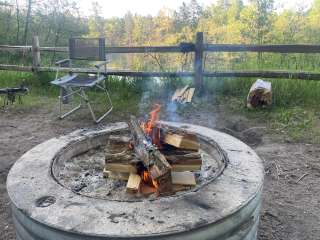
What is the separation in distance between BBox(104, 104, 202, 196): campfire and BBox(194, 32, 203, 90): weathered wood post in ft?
10.9

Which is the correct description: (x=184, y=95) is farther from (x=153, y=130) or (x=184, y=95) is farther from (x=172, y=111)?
(x=153, y=130)

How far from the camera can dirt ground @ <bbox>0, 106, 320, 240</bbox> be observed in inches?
108

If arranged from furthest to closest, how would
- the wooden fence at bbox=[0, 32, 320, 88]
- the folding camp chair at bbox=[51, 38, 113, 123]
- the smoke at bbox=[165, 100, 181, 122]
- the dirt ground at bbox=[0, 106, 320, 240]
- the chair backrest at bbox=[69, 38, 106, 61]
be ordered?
the chair backrest at bbox=[69, 38, 106, 61] → the wooden fence at bbox=[0, 32, 320, 88] → the folding camp chair at bbox=[51, 38, 113, 123] → the smoke at bbox=[165, 100, 181, 122] → the dirt ground at bbox=[0, 106, 320, 240]

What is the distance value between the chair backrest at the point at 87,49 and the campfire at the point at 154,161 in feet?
10.9

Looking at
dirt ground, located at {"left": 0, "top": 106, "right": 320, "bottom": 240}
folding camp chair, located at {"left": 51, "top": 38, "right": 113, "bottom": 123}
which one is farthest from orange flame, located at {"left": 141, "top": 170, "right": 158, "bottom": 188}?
folding camp chair, located at {"left": 51, "top": 38, "right": 113, "bottom": 123}

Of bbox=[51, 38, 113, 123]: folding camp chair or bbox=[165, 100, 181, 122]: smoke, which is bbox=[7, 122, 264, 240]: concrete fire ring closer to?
bbox=[165, 100, 181, 122]: smoke

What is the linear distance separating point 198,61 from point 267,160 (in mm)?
2327

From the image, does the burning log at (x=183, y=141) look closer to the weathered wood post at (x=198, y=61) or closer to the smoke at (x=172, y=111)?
the smoke at (x=172, y=111)

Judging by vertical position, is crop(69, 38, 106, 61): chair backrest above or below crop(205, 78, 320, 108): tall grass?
above

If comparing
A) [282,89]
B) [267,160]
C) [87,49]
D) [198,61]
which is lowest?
[267,160]

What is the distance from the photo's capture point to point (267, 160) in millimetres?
3729

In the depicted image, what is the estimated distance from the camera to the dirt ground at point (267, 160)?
2.75 meters

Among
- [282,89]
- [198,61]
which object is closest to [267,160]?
[282,89]

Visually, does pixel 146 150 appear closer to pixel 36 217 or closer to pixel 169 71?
pixel 36 217
